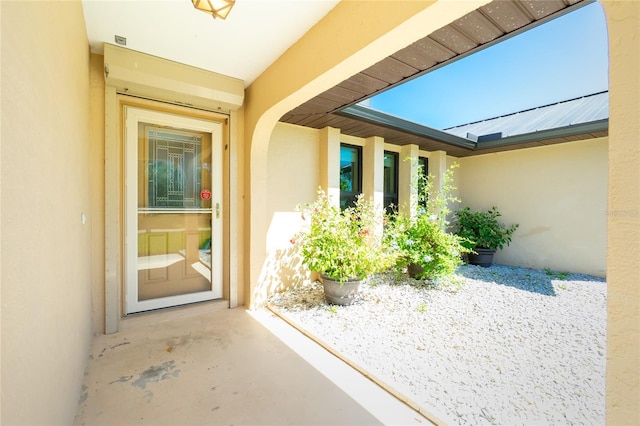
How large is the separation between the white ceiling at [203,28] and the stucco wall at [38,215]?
1.77 ft

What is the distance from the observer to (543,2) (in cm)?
164

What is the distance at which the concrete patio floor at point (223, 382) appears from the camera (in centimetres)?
168

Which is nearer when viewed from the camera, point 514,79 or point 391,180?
point 514,79

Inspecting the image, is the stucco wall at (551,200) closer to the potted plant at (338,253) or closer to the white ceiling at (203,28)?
the potted plant at (338,253)

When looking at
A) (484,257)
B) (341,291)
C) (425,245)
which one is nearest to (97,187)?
(341,291)

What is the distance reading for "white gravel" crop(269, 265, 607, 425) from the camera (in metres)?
1.78

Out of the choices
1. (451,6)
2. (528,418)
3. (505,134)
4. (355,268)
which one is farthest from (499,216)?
(451,6)

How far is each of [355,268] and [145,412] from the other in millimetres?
2487

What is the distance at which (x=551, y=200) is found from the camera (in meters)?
5.39

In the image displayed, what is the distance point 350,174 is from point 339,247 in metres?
2.06

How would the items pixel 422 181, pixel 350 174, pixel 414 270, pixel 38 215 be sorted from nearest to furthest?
pixel 38 215 → pixel 414 270 → pixel 350 174 → pixel 422 181

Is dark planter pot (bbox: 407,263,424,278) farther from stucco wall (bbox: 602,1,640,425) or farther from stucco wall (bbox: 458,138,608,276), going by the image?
stucco wall (bbox: 602,1,640,425)

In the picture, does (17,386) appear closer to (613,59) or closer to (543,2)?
(613,59)

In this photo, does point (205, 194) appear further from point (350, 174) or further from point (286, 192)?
point (350, 174)
